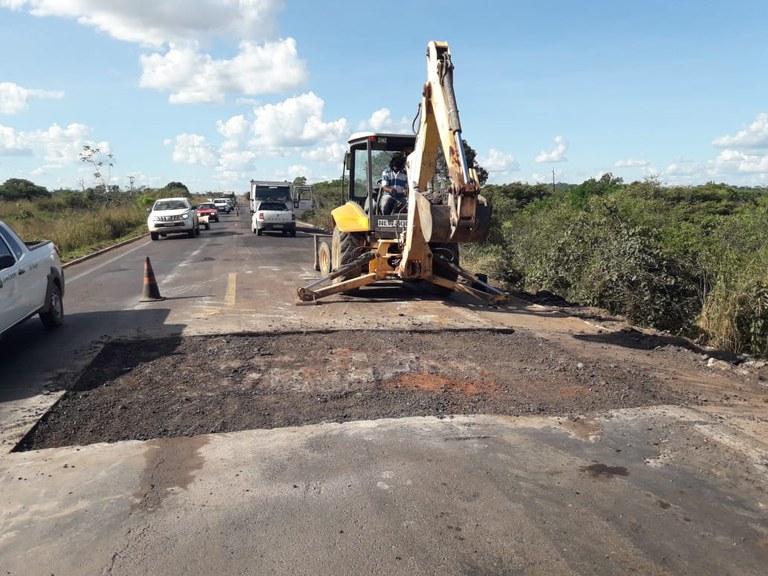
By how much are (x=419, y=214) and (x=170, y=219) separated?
22.1 metres

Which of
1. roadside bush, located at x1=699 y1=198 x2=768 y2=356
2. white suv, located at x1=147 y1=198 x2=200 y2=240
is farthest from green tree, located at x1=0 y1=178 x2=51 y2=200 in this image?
roadside bush, located at x1=699 y1=198 x2=768 y2=356

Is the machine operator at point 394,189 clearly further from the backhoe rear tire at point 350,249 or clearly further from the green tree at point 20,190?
the green tree at point 20,190

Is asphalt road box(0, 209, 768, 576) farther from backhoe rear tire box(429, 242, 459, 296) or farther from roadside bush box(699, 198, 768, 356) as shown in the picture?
backhoe rear tire box(429, 242, 459, 296)

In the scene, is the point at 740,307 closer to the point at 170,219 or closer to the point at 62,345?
the point at 62,345

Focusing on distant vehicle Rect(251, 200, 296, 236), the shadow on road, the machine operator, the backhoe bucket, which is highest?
the machine operator

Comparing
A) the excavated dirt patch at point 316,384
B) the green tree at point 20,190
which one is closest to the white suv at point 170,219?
the excavated dirt patch at point 316,384

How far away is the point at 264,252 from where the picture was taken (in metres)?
21.5

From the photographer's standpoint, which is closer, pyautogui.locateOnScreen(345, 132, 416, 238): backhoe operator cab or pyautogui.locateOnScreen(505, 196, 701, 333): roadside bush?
pyautogui.locateOnScreen(505, 196, 701, 333): roadside bush

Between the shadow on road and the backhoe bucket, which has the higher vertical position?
the backhoe bucket

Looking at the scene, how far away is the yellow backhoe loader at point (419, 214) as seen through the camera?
8367mm

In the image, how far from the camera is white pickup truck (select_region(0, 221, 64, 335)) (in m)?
7.61

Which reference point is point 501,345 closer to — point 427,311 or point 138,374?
point 427,311

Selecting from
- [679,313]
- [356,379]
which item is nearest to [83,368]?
[356,379]

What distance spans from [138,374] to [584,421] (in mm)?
4556
